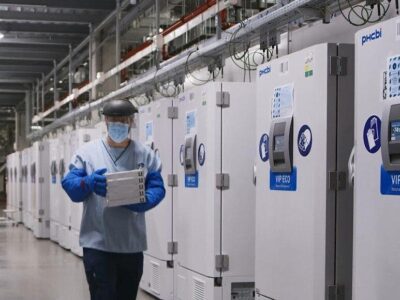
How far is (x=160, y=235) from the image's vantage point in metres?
6.35

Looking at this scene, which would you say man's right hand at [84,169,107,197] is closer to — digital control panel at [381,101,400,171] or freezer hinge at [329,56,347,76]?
freezer hinge at [329,56,347,76]

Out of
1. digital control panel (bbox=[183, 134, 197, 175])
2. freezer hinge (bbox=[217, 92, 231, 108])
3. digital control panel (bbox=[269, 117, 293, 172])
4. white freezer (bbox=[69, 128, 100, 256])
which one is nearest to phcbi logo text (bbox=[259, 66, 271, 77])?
digital control panel (bbox=[269, 117, 293, 172])

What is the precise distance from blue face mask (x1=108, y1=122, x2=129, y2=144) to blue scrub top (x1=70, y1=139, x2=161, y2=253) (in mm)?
75

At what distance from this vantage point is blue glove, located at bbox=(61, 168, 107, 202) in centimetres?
376

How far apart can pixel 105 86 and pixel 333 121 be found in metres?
8.00

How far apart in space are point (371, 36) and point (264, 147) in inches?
51.9

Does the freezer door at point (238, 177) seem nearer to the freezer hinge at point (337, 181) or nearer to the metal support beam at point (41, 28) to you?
the freezer hinge at point (337, 181)

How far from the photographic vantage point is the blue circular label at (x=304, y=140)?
12.0 ft

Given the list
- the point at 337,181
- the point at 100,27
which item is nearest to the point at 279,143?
the point at 337,181

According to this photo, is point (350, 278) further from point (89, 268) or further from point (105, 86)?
point (105, 86)

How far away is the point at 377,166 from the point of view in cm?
297

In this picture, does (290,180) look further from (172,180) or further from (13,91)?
(13,91)

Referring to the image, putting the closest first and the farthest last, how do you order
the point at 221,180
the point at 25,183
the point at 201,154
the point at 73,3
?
1. the point at 221,180
2. the point at 201,154
3. the point at 73,3
4. the point at 25,183

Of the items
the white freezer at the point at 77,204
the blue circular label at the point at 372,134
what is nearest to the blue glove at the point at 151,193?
the blue circular label at the point at 372,134
